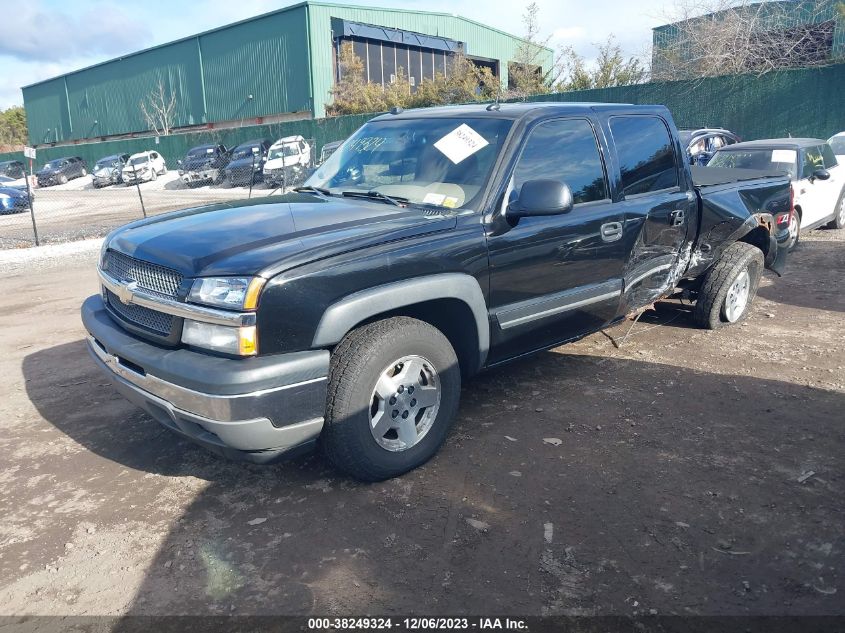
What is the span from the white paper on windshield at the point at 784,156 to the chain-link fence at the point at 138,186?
7.30 metres

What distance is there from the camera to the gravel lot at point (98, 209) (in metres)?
14.5

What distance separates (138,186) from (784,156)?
1208 cm

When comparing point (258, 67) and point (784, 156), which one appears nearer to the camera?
point (784, 156)

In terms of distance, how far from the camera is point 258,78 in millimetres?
38562

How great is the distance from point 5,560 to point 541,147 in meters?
3.51

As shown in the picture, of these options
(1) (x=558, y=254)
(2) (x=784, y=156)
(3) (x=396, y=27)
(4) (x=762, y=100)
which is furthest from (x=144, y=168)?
(1) (x=558, y=254)

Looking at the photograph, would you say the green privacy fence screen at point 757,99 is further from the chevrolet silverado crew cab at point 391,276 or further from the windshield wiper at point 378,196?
the windshield wiper at point 378,196

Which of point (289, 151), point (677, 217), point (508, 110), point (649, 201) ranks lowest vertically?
point (677, 217)

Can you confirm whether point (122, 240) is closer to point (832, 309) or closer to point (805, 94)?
point (832, 309)

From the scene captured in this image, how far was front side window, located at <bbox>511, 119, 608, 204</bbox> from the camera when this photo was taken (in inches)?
155

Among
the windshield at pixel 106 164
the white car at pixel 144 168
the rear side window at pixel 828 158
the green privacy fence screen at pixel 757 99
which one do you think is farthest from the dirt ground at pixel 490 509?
the windshield at pixel 106 164

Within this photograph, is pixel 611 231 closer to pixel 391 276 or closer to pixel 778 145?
pixel 391 276

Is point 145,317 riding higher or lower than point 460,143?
lower

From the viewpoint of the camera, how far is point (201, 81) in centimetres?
4178
